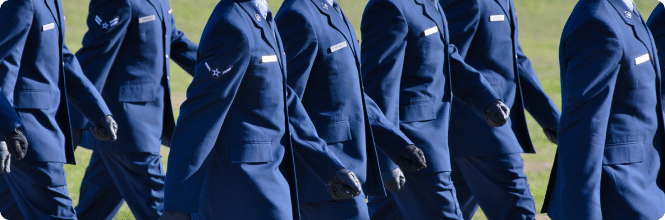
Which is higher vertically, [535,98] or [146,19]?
[146,19]

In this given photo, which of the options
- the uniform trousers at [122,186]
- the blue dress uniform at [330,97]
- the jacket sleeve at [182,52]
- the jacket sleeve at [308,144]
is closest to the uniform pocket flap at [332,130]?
the blue dress uniform at [330,97]

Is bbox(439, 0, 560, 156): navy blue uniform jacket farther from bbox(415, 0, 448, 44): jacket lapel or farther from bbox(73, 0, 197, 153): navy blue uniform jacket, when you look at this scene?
bbox(73, 0, 197, 153): navy blue uniform jacket

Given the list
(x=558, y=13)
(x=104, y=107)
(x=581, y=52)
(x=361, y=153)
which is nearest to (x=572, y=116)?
(x=581, y=52)

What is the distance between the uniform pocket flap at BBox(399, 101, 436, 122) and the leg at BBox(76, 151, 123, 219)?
2021 mm

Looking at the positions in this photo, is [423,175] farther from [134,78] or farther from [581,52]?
[134,78]

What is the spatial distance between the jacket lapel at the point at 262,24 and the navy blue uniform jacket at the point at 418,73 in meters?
1.22

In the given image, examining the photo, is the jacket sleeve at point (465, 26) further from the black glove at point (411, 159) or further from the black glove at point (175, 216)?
the black glove at point (175, 216)

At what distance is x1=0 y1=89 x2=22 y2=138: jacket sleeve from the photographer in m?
5.01

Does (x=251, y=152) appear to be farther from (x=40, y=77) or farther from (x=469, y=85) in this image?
(x=469, y=85)

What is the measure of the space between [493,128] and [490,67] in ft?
1.39

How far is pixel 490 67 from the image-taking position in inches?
277

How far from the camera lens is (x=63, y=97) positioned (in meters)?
6.49

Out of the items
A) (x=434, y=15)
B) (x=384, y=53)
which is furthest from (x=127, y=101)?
(x=434, y=15)

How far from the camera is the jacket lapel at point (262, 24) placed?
4992 millimetres
